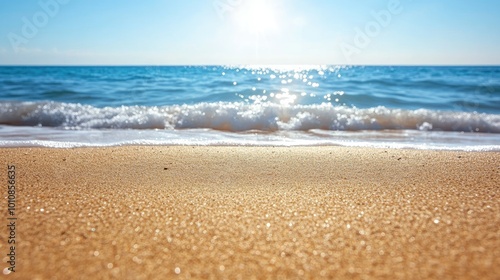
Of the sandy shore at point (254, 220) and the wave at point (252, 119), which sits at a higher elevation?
the wave at point (252, 119)

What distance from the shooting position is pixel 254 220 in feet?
6.36

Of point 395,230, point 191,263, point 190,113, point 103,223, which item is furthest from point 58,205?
point 190,113

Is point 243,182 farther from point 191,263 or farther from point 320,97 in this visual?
point 320,97

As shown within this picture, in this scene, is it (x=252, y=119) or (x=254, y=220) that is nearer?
(x=254, y=220)

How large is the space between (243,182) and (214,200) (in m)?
Answer: 0.53

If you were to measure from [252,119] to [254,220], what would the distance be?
207 inches

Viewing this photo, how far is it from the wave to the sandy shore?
3711 millimetres

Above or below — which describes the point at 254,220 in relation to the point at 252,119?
below

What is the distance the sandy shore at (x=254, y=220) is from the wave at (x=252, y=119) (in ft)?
12.2

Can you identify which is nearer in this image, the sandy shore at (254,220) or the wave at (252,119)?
the sandy shore at (254,220)

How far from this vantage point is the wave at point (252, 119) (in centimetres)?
697

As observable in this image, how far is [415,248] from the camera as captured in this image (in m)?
1.62

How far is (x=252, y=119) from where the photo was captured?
712 centimetres

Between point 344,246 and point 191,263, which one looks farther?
point 344,246
